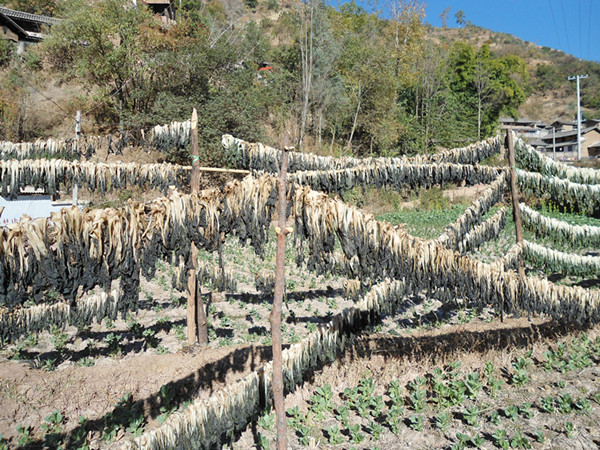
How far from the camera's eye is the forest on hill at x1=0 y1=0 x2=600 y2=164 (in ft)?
77.7

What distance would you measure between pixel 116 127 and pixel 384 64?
67.9 ft

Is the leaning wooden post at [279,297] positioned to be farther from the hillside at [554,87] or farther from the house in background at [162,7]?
the hillside at [554,87]

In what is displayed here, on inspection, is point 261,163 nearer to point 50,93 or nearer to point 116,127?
point 116,127

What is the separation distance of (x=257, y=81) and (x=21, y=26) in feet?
65.8

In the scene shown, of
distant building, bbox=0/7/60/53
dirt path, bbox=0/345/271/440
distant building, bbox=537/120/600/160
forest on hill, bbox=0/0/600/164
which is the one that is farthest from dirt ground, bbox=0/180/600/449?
distant building, bbox=537/120/600/160

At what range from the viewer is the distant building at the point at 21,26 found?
29812mm

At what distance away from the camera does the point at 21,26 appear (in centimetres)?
3244

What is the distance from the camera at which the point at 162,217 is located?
3.66 metres

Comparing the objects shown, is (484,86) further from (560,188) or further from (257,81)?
(560,188)

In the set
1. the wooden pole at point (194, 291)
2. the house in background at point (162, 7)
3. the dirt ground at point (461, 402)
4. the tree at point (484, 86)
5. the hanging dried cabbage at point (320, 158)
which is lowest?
the dirt ground at point (461, 402)

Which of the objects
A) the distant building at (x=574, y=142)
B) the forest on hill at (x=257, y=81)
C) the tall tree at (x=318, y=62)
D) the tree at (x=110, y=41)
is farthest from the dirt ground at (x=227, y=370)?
the distant building at (x=574, y=142)

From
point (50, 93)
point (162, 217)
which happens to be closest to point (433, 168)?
point (162, 217)

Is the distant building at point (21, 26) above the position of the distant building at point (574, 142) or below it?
above

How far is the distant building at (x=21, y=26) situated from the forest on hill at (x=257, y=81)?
1593mm
